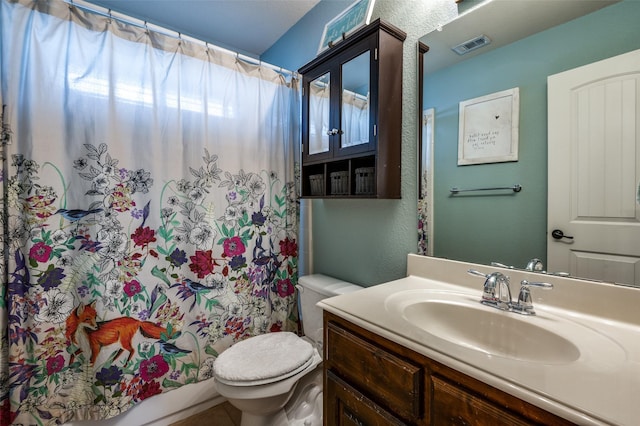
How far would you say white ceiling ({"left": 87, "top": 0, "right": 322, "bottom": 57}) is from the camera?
6.02 feet

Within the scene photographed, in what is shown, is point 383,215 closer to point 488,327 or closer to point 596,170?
point 488,327

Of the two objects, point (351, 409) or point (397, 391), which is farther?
point (351, 409)

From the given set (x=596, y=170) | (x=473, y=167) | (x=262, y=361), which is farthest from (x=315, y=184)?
(x=596, y=170)

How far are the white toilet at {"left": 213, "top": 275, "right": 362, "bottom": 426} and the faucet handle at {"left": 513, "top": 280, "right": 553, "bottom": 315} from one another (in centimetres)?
74

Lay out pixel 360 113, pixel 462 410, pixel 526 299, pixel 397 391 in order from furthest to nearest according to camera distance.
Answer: pixel 360 113
pixel 526 299
pixel 397 391
pixel 462 410

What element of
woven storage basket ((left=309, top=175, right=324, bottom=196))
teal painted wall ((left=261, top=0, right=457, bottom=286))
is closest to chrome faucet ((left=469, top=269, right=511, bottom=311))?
teal painted wall ((left=261, top=0, right=457, bottom=286))

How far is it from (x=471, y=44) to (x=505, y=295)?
0.92m

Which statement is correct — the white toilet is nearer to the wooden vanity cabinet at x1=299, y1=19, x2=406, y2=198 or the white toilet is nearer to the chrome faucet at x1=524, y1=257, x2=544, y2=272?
the wooden vanity cabinet at x1=299, y1=19, x2=406, y2=198

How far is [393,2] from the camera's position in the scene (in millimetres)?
1322

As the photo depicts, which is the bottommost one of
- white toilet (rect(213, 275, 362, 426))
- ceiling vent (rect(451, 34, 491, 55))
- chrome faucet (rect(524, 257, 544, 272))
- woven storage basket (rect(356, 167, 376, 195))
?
white toilet (rect(213, 275, 362, 426))

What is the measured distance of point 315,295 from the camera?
1.54 metres

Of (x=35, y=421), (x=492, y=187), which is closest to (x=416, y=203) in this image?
(x=492, y=187)

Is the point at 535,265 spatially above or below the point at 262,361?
above

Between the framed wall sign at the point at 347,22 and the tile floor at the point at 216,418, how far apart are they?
205cm
